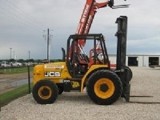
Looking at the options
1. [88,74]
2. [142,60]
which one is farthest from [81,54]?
[142,60]

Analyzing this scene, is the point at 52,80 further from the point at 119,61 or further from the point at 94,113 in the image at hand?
the point at 94,113

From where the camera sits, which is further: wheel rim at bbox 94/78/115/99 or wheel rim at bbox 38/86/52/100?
wheel rim at bbox 38/86/52/100

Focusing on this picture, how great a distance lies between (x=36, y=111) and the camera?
1238 cm

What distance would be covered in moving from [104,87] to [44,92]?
7.23 ft

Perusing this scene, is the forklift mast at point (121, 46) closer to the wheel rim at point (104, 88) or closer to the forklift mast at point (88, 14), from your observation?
the wheel rim at point (104, 88)

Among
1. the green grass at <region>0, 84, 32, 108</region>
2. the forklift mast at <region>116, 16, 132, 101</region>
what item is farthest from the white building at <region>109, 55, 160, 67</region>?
the forklift mast at <region>116, 16, 132, 101</region>

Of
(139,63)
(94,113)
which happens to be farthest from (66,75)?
(139,63)

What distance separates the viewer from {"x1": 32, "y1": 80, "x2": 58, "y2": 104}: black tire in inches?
569

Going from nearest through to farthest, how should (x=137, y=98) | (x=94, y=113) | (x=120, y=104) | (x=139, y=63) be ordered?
(x=94, y=113)
(x=120, y=104)
(x=137, y=98)
(x=139, y=63)

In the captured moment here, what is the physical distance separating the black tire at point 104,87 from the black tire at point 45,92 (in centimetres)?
129

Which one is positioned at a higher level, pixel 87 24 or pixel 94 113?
pixel 87 24

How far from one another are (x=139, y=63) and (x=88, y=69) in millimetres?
92228

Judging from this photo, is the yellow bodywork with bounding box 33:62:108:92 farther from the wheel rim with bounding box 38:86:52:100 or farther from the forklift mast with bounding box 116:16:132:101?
the forklift mast with bounding box 116:16:132:101

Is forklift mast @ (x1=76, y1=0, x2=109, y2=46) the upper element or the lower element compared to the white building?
upper
